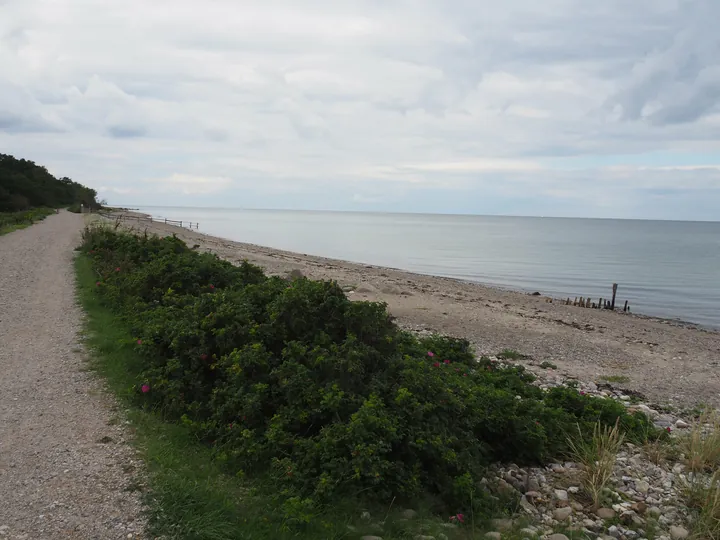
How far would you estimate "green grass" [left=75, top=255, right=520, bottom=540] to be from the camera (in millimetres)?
4191

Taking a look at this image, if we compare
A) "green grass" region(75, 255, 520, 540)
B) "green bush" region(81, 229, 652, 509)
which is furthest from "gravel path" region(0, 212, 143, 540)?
"green bush" region(81, 229, 652, 509)

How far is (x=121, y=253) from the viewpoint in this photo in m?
16.3

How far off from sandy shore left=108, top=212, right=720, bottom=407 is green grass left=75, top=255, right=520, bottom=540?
24.4 feet

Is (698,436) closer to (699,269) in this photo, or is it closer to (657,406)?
(657,406)

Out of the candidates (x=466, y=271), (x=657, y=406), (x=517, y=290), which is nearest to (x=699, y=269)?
(x=466, y=271)

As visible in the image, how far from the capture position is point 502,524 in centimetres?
496

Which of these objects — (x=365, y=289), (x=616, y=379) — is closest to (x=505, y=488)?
(x=616, y=379)

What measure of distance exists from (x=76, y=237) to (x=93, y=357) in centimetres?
2471

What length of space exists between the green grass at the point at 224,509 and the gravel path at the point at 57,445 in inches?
7.5

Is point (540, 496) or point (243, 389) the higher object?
point (243, 389)

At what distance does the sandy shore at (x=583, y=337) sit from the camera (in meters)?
11.9

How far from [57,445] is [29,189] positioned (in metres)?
76.5

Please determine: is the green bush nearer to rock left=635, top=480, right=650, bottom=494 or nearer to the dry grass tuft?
the dry grass tuft

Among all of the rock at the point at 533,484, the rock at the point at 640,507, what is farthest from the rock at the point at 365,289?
the rock at the point at 640,507
